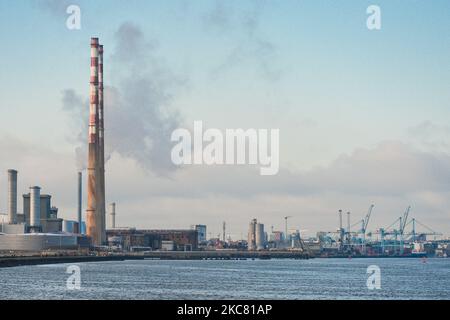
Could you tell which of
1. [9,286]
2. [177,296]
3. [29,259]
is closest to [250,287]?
[177,296]

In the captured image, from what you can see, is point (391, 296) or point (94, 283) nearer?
point (391, 296)
